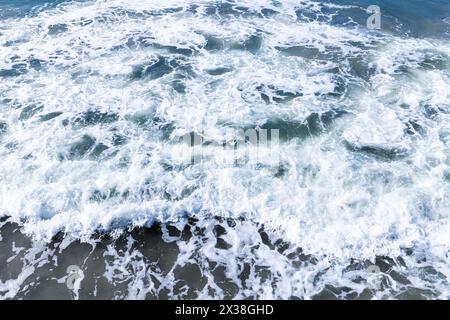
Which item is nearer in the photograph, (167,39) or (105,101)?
(105,101)

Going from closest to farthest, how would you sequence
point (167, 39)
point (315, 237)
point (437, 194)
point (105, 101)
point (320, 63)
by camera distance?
point (315, 237) → point (437, 194) → point (105, 101) → point (320, 63) → point (167, 39)

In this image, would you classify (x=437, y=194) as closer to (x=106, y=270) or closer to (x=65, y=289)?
(x=106, y=270)

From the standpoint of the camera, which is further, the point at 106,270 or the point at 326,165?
the point at 326,165

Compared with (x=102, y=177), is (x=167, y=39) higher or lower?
higher
